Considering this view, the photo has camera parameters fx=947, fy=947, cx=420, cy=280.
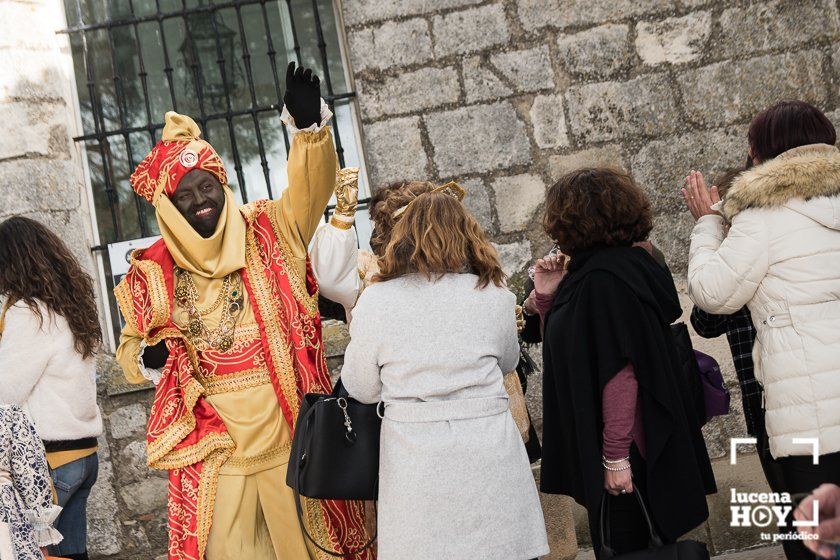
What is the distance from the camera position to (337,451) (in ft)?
9.40

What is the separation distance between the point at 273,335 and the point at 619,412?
119 cm

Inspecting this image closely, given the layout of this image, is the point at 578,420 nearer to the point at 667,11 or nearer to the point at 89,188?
the point at 667,11

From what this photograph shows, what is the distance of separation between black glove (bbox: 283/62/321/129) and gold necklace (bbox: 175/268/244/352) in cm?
61

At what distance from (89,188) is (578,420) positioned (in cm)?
345

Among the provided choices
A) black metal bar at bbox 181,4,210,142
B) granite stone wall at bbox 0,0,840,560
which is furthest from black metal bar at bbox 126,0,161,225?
granite stone wall at bbox 0,0,840,560

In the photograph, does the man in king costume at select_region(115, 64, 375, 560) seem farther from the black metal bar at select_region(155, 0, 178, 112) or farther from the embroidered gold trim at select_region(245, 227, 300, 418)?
the black metal bar at select_region(155, 0, 178, 112)

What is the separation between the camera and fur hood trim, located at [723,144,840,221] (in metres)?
2.94

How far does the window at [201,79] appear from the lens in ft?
17.3

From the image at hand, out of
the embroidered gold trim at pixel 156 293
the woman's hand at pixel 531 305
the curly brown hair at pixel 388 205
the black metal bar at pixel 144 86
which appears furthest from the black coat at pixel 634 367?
the black metal bar at pixel 144 86

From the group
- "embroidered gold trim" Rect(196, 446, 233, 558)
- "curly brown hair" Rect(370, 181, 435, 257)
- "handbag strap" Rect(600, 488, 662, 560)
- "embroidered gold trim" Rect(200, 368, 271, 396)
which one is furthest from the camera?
"curly brown hair" Rect(370, 181, 435, 257)

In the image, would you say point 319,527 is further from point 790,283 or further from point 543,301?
point 790,283

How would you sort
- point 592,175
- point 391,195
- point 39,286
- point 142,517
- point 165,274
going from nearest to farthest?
point 592,175 < point 165,274 < point 391,195 < point 39,286 < point 142,517

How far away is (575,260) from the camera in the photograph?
3010 millimetres

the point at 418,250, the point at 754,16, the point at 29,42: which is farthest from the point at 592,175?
the point at 29,42
